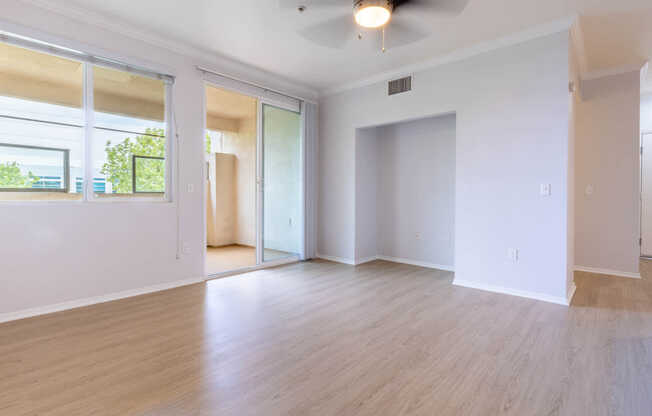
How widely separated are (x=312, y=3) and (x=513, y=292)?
3.45 metres

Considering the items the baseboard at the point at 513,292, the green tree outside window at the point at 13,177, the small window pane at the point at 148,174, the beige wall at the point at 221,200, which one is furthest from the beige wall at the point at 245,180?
the baseboard at the point at 513,292

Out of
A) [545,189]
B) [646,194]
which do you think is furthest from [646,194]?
[545,189]

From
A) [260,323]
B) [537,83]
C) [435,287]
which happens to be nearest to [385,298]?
[435,287]

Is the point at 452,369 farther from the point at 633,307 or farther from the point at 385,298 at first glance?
the point at 633,307

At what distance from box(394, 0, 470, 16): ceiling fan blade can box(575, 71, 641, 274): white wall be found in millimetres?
3798

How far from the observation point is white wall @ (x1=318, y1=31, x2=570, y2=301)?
Answer: 325cm

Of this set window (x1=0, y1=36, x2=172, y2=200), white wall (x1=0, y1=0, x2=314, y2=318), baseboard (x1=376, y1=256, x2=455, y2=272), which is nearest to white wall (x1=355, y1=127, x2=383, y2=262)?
baseboard (x1=376, y1=256, x2=455, y2=272)

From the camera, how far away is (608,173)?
457 cm

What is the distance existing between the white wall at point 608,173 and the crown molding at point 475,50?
2.03 meters

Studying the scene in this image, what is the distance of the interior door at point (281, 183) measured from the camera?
16.1 feet

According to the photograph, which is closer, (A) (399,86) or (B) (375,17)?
(B) (375,17)

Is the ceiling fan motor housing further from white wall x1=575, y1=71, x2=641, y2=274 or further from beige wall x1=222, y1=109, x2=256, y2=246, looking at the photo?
beige wall x1=222, y1=109, x2=256, y2=246

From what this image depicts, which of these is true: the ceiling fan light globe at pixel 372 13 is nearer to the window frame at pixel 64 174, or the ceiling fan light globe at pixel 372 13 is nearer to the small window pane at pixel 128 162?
the small window pane at pixel 128 162

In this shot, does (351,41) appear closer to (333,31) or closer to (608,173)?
(333,31)
